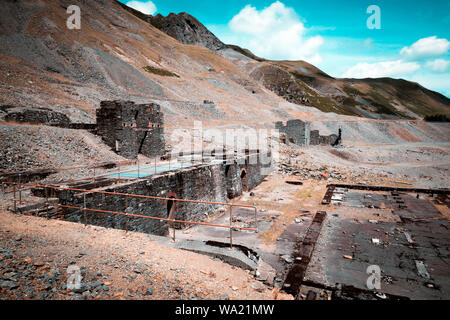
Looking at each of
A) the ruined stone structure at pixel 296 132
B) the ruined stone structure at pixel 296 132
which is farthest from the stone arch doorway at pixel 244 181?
the ruined stone structure at pixel 296 132

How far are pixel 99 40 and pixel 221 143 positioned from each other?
125 ft

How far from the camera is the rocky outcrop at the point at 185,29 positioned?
134 meters

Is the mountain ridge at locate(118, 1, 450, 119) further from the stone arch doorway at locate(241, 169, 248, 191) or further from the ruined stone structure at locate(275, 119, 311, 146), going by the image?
the stone arch doorway at locate(241, 169, 248, 191)

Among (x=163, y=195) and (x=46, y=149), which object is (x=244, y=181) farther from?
(x=46, y=149)

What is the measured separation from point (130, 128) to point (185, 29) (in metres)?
138

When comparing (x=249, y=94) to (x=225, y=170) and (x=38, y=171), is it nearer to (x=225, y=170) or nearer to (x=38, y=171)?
(x=225, y=170)

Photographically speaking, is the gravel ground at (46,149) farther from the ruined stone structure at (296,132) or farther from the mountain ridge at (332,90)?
the mountain ridge at (332,90)

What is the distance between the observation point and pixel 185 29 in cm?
13662

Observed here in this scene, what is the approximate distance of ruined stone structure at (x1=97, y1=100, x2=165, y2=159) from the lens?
16.5m

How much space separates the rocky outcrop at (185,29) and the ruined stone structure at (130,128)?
128585 millimetres

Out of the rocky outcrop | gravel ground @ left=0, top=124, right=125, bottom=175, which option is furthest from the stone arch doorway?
the rocky outcrop

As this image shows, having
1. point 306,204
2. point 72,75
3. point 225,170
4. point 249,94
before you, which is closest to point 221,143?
point 225,170

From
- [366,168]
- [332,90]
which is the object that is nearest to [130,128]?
[366,168]

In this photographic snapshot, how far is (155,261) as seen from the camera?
553 cm
